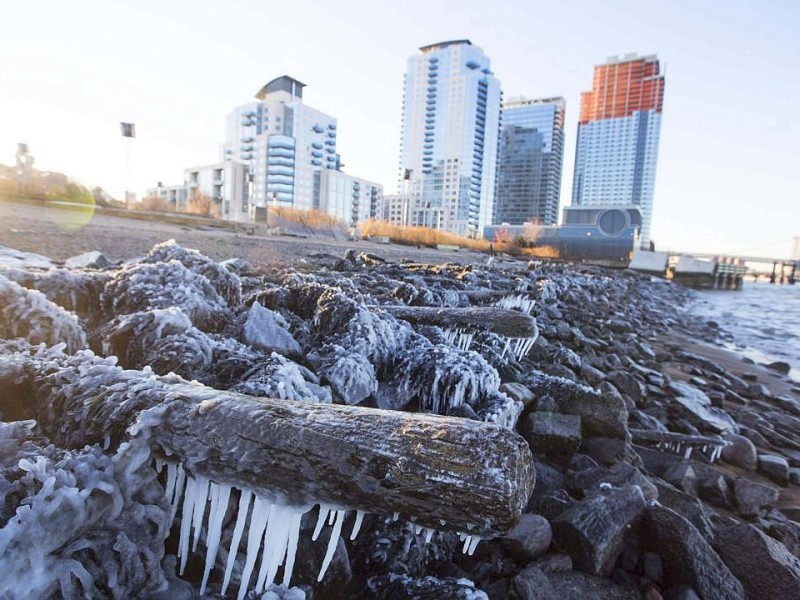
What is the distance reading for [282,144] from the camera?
3780 inches

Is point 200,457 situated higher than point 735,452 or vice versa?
point 200,457

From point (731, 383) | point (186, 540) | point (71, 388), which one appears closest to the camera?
point (186, 540)

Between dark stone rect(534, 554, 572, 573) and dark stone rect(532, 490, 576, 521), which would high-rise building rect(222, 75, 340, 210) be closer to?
dark stone rect(532, 490, 576, 521)

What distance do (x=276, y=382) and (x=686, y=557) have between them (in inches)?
81.4

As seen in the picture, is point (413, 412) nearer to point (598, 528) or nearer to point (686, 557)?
point (598, 528)

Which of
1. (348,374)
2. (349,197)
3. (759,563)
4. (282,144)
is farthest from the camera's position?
(349,197)

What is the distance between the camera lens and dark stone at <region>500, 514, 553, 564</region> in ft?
A: 6.73

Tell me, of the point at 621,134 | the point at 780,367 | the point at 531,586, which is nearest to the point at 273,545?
the point at 531,586

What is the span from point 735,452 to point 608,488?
2569 mm

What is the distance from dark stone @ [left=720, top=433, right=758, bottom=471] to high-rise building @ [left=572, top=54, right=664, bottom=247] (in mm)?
151413

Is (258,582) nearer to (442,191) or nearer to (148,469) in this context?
(148,469)

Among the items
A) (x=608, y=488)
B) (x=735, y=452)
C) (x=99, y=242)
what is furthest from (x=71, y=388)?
(x=99, y=242)

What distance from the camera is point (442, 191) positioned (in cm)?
12531

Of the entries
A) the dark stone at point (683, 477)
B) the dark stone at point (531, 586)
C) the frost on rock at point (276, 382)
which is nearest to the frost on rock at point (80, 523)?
the frost on rock at point (276, 382)
